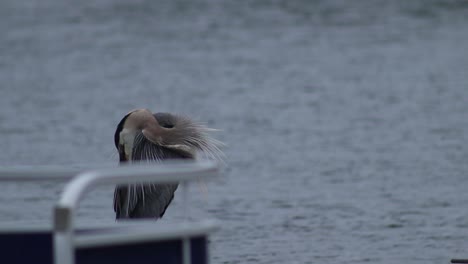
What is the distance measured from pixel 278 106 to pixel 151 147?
35.9ft

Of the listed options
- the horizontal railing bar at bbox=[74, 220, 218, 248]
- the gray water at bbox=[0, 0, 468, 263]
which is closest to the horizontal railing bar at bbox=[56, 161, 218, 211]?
the horizontal railing bar at bbox=[74, 220, 218, 248]

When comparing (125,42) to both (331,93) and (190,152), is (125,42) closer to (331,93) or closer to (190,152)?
(331,93)

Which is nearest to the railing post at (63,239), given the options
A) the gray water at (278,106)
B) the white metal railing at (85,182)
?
the white metal railing at (85,182)

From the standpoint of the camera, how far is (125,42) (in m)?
24.6

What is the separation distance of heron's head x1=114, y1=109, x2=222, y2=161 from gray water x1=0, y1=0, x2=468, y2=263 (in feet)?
5.51

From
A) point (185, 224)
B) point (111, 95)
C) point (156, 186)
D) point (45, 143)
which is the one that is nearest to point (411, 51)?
point (111, 95)

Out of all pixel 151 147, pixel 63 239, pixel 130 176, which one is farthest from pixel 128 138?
pixel 63 239

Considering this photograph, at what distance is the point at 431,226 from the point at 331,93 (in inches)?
350

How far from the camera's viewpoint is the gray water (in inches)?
387

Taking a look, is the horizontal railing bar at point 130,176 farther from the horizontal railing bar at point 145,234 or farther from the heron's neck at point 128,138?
the heron's neck at point 128,138

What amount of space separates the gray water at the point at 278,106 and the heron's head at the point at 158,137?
1679mm

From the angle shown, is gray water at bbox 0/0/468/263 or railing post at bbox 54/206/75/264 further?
gray water at bbox 0/0/468/263

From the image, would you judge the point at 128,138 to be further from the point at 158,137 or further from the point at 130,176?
the point at 130,176

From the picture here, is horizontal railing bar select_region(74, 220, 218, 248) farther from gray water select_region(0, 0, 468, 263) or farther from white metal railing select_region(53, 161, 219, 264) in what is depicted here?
gray water select_region(0, 0, 468, 263)
